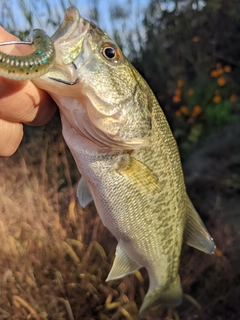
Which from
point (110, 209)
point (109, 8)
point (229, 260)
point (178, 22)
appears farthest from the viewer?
point (178, 22)

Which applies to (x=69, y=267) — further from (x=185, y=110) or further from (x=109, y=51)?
(x=185, y=110)

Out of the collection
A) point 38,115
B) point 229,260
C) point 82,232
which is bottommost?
point 229,260

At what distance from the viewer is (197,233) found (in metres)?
1.59

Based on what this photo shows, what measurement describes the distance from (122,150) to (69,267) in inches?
69.8

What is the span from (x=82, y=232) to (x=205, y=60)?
2.69 meters

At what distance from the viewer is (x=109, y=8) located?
12.6 feet

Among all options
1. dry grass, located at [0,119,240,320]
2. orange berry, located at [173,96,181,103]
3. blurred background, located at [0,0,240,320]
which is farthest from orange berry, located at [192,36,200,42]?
dry grass, located at [0,119,240,320]

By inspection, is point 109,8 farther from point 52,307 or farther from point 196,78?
point 52,307

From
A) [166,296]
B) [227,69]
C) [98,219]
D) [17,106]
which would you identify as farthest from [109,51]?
[227,69]

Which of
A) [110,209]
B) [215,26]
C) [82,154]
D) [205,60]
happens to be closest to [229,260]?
[110,209]

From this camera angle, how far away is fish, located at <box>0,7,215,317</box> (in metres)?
1.04


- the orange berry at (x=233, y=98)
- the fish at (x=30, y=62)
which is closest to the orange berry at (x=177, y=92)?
the orange berry at (x=233, y=98)

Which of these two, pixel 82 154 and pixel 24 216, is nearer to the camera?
pixel 82 154

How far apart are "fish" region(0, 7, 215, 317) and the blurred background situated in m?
1.19
